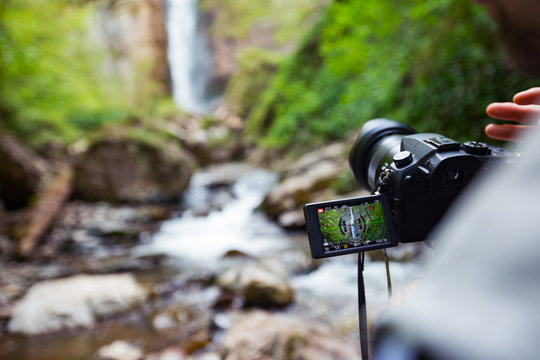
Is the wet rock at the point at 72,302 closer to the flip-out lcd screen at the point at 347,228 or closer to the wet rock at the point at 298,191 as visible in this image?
the wet rock at the point at 298,191

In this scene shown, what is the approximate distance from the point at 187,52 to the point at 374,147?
2139cm

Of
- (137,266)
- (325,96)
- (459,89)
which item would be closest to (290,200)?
(137,266)

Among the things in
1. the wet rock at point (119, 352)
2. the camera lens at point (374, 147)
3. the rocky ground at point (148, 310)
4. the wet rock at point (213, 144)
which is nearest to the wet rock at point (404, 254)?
the rocky ground at point (148, 310)

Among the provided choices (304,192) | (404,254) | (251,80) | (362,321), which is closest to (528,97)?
(362,321)

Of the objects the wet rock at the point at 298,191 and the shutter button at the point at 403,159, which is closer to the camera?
the shutter button at the point at 403,159

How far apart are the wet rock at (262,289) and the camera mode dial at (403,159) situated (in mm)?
2394

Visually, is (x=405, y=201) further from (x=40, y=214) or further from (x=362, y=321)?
(x=40, y=214)

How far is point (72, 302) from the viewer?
10.4 ft

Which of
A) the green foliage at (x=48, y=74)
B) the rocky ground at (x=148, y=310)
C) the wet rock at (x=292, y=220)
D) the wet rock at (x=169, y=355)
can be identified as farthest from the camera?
the green foliage at (x=48, y=74)

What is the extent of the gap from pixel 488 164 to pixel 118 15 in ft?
71.1

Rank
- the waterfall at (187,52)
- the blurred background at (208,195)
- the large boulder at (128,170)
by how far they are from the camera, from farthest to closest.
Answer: the waterfall at (187,52) < the large boulder at (128,170) < the blurred background at (208,195)

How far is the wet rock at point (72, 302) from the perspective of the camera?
2973mm

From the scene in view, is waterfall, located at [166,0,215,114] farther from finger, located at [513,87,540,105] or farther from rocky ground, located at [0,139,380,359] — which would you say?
finger, located at [513,87,540,105]

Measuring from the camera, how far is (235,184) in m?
8.60
